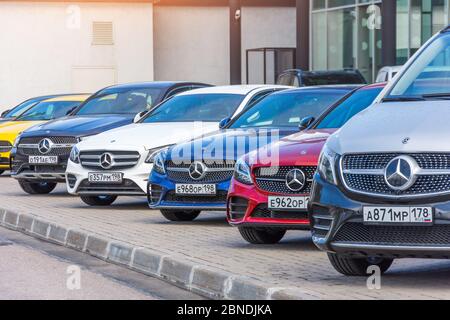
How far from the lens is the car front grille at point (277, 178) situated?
1020 centimetres

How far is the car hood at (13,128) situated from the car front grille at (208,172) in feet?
32.2

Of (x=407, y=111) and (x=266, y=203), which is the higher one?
(x=407, y=111)

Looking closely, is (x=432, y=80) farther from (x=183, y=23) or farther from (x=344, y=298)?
(x=183, y=23)

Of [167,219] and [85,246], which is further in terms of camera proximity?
[167,219]

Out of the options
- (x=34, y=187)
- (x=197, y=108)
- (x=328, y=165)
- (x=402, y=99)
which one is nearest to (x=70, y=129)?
(x=34, y=187)

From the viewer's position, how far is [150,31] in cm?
4453

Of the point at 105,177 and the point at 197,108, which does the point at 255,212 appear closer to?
the point at 105,177

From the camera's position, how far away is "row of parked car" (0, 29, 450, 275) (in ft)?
24.9

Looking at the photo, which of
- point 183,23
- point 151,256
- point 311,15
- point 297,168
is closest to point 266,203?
point 297,168

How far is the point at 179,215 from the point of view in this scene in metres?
13.2

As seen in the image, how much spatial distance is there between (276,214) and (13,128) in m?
12.8

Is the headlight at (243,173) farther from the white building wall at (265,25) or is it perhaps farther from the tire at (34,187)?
the white building wall at (265,25)

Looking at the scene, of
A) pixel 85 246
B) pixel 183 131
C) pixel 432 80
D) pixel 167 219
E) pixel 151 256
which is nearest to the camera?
pixel 432 80
